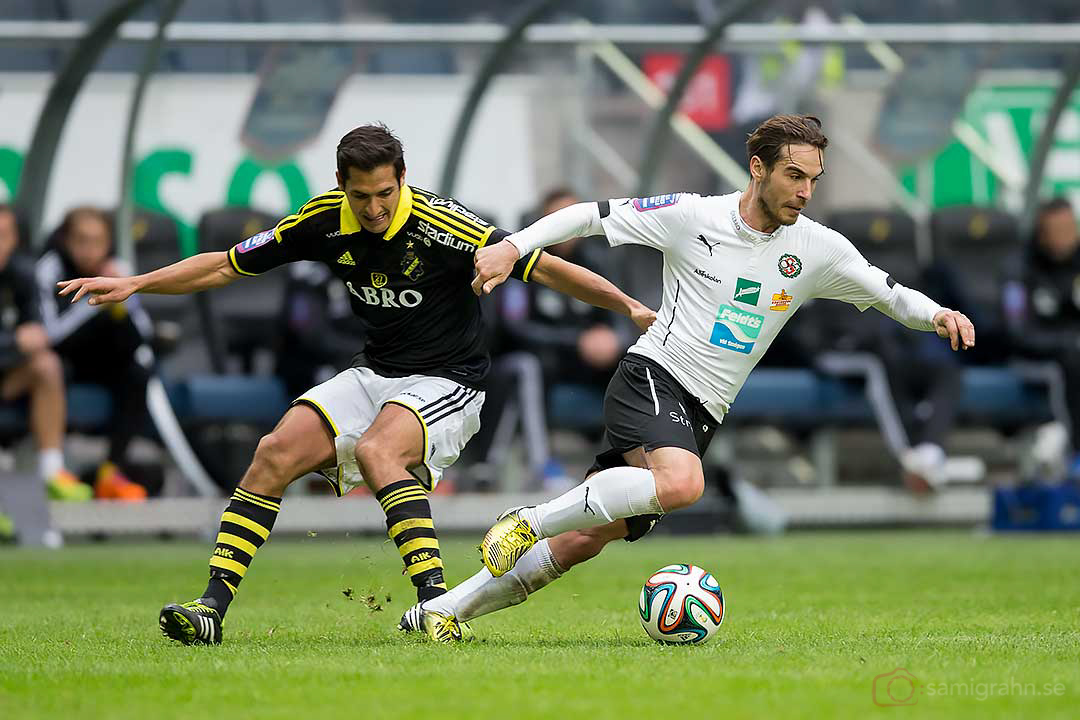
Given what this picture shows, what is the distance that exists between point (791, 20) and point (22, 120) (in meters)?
6.28

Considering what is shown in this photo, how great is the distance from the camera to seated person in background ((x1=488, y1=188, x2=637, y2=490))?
515 inches

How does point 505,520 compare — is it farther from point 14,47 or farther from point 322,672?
point 14,47

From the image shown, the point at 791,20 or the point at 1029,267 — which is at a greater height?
the point at 791,20

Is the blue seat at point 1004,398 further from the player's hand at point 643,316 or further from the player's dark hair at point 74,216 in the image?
the player's hand at point 643,316

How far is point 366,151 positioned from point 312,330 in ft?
22.5

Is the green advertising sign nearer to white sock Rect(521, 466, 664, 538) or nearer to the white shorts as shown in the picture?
the white shorts

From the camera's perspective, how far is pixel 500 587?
624 centimetres

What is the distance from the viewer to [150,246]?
13.5 meters

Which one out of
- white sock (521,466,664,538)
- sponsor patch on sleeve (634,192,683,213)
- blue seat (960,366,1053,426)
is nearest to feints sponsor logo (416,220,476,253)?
sponsor patch on sleeve (634,192,683,213)

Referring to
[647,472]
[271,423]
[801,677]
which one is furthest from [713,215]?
[271,423]

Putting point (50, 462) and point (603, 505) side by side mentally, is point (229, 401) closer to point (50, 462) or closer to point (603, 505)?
point (50, 462)

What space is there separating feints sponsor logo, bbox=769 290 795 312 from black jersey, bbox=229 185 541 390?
897 millimetres

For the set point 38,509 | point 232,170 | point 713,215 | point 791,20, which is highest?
point 791,20

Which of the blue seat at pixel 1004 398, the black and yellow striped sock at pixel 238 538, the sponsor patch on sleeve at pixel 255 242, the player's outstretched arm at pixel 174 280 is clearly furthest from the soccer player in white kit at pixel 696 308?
the blue seat at pixel 1004 398
